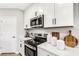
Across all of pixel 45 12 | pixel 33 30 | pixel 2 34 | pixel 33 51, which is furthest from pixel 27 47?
pixel 45 12

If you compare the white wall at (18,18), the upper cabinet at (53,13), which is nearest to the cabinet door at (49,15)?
the upper cabinet at (53,13)

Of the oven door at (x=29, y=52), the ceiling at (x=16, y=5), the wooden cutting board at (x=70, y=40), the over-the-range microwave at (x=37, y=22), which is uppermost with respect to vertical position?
the ceiling at (x=16, y=5)

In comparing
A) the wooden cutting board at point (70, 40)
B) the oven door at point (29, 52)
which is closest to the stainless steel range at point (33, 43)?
the oven door at point (29, 52)

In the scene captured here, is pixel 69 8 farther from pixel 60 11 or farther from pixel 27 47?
pixel 27 47

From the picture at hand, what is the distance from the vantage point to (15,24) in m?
1.38

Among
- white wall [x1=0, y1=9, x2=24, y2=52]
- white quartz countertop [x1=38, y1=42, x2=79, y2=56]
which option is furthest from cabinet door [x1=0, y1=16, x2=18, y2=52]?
white quartz countertop [x1=38, y1=42, x2=79, y2=56]

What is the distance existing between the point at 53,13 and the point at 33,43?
46 cm

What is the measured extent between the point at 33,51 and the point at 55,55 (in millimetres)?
260

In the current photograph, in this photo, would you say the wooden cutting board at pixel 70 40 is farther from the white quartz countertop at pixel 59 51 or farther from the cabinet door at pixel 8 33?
the cabinet door at pixel 8 33

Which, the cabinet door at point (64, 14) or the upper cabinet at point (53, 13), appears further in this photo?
the cabinet door at point (64, 14)

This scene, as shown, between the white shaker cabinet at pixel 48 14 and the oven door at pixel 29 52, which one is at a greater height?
the white shaker cabinet at pixel 48 14

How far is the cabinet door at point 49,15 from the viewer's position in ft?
4.80

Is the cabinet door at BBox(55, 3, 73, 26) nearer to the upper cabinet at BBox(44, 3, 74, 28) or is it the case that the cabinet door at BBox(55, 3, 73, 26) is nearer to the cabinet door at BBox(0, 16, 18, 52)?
the upper cabinet at BBox(44, 3, 74, 28)

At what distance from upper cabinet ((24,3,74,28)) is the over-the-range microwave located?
1.6 inches
